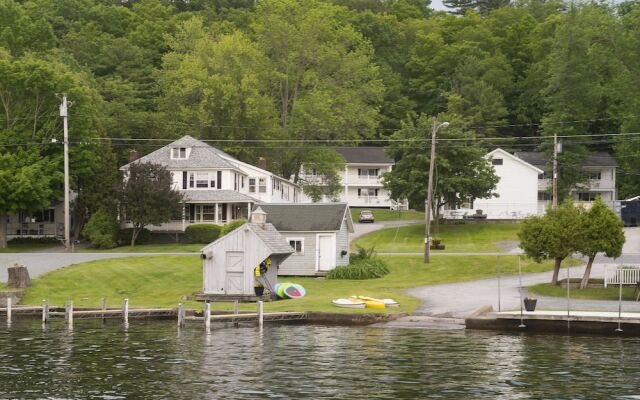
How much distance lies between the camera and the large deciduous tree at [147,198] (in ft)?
272

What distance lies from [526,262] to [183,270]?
2424 cm

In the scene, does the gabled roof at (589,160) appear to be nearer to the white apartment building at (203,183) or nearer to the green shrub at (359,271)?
the white apartment building at (203,183)

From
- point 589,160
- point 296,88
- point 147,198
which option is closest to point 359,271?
point 147,198

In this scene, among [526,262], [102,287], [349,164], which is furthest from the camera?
[349,164]

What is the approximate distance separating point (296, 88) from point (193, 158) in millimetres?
24229

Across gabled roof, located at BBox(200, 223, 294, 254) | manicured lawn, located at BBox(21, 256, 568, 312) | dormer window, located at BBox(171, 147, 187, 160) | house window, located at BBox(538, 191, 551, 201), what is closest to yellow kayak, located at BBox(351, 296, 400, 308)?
manicured lawn, located at BBox(21, 256, 568, 312)

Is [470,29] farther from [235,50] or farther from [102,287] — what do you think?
[102,287]

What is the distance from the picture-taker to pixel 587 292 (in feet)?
188

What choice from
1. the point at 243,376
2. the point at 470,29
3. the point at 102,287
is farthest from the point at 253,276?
the point at 470,29

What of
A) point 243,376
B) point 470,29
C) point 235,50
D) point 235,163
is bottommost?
point 243,376

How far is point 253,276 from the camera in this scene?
5478cm

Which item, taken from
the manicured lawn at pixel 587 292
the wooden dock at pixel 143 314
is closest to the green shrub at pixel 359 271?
the manicured lawn at pixel 587 292

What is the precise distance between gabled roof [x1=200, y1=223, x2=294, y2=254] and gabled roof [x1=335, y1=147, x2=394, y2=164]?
241 feet

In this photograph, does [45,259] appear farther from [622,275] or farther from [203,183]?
[622,275]
